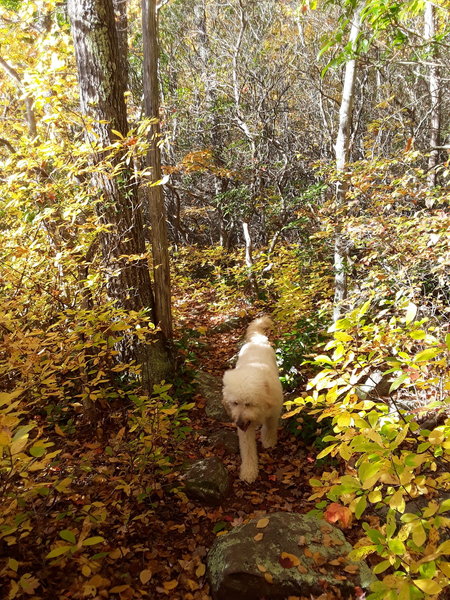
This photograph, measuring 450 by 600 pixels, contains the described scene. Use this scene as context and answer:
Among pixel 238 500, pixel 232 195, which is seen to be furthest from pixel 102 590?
pixel 232 195

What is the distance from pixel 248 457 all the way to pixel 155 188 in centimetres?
382

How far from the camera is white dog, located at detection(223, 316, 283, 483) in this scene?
3.98m

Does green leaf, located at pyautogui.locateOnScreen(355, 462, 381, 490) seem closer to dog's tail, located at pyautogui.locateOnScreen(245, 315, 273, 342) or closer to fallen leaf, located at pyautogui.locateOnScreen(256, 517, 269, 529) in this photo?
fallen leaf, located at pyautogui.locateOnScreen(256, 517, 269, 529)

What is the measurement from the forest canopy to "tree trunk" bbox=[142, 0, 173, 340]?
0.03 meters

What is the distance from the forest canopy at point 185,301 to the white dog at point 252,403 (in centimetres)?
46

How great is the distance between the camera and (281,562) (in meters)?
2.82

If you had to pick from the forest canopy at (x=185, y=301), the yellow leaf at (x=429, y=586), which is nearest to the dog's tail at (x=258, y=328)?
the forest canopy at (x=185, y=301)

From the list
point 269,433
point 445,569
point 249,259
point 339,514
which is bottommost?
point 269,433

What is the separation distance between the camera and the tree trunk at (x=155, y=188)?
4.98m

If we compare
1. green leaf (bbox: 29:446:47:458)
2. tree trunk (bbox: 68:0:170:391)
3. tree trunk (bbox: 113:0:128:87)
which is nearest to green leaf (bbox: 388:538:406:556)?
green leaf (bbox: 29:446:47:458)

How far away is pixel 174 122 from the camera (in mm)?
10836

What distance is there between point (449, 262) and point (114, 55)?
15.6 ft

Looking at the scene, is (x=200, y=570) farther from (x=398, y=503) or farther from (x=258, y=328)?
(x=258, y=328)

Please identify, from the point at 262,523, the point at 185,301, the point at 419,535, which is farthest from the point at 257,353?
the point at 185,301
